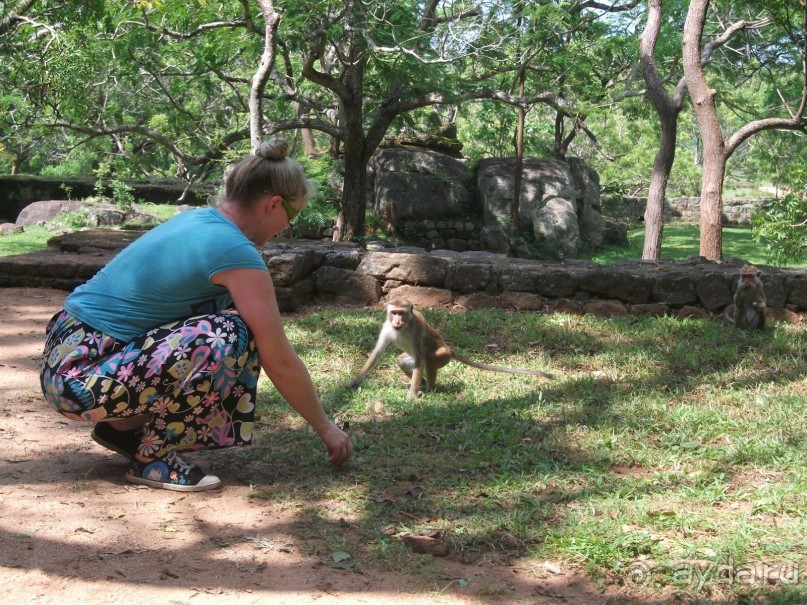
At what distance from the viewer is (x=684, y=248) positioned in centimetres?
1817

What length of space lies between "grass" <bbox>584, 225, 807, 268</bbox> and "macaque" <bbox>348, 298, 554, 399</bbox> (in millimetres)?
9796

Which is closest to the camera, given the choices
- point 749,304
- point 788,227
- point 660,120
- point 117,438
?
point 117,438

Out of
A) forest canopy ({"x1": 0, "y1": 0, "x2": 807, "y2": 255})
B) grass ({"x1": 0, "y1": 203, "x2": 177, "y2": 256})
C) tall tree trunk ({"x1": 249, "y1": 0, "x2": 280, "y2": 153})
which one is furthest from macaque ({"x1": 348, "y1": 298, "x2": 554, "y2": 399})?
grass ({"x1": 0, "y1": 203, "x2": 177, "y2": 256})

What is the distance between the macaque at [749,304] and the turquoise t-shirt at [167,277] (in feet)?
17.3

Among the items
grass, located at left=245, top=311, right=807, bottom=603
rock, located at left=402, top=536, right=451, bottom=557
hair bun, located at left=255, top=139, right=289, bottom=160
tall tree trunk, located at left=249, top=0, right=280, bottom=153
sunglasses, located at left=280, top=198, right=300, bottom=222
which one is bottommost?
rock, located at left=402, top=536, right=451, bottom=557

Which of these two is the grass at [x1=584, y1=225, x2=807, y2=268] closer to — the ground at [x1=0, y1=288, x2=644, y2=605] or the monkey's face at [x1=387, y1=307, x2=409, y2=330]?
the monkey's face at [x1=387, y1=307, x2=409, y2=330]

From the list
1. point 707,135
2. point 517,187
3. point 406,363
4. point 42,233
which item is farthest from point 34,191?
point 406,363

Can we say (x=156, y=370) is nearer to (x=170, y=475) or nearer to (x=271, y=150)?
(x=170, y=475)

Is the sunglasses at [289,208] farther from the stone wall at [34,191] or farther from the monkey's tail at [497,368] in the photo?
the stone wall at [34,191]

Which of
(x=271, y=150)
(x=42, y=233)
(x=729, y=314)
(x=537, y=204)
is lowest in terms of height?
(x=729, y=314)

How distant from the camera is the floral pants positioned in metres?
3.42

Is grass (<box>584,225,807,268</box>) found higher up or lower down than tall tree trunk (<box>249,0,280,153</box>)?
lower down

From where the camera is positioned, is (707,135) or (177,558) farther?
(707,135)

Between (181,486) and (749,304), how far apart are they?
18.0ft
